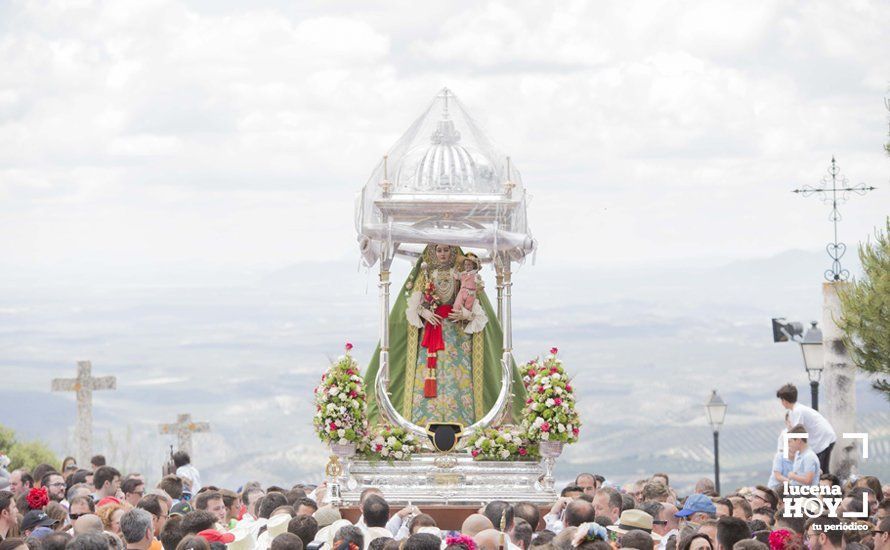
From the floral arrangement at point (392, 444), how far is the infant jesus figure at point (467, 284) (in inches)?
68.4

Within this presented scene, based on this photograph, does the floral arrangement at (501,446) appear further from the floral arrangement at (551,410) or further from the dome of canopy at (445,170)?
the dome of canopy at (445,170)

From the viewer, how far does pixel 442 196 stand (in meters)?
20.0

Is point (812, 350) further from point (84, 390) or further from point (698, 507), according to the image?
point (84, 390)

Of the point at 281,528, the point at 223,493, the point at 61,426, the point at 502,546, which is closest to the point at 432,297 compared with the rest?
the point at 223,493

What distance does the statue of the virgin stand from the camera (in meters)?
20.5

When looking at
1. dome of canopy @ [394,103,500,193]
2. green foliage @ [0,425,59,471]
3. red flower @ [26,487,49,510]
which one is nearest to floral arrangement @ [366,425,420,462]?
dome of canopy @ [394,103,500,193]

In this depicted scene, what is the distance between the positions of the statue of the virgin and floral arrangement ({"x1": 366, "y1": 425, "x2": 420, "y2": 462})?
0.60m

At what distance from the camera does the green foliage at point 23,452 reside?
35.8 metres

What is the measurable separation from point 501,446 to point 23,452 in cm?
1965

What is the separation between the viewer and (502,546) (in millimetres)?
11516

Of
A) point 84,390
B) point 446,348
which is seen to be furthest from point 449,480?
point 84,390

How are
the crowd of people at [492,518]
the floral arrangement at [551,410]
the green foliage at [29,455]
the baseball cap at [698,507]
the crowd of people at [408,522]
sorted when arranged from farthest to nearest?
the green foliage at [29,455] < the floral arrangement at [551,410] < the baseball cap at [698,507] < the crowd of people at [492,518] < the crowd of people at [408,522]

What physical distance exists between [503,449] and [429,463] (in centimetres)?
88

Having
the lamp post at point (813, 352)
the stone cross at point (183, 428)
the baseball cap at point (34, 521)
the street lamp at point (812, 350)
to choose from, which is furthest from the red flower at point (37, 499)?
the stone cross at point (183, 428)
